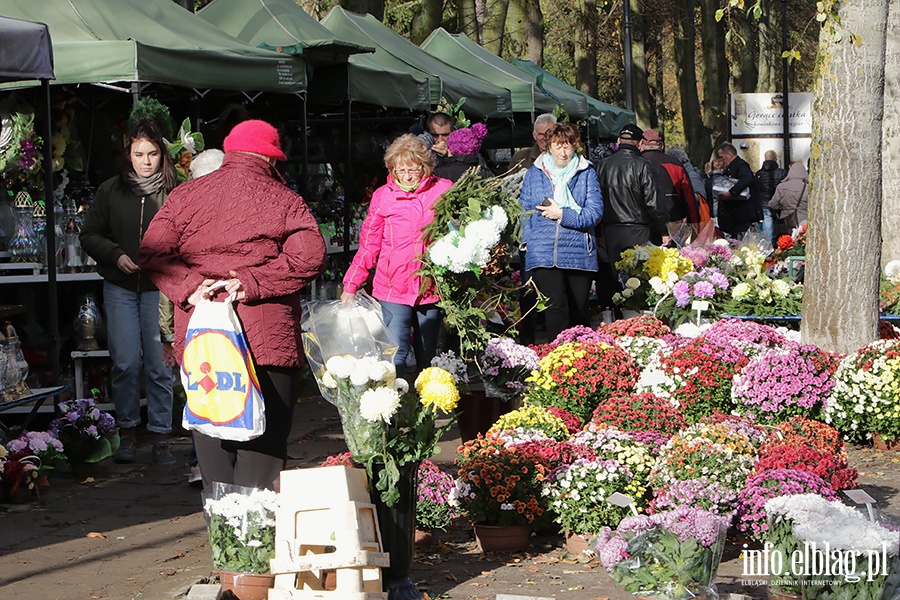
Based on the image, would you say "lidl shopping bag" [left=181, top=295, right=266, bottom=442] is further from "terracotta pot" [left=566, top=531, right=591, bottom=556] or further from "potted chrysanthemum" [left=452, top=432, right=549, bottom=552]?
"terracotta pot" [left=566, top=531, right=591, bottom=556]

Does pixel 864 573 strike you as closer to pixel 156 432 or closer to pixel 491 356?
pixel 491 356

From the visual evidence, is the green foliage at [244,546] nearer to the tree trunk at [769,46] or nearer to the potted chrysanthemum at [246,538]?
the potted chrysanthemum at [246,538]

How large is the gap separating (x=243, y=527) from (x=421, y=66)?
32.4 feet

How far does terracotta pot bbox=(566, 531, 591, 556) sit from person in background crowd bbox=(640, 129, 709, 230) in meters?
6.79

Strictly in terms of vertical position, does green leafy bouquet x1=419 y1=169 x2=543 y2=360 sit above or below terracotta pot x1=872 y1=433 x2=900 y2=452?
above

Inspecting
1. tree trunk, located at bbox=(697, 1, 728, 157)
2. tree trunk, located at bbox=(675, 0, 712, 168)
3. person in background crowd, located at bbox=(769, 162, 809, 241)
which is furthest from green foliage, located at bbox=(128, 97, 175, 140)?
tree trunk, located at bbox=(697, 1, 728, 157)

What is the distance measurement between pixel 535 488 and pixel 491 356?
6.52 ft

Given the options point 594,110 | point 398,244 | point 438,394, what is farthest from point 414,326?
point 594,110

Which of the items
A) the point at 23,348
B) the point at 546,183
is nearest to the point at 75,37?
the point at 23,348

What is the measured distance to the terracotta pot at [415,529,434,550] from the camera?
5820 mm

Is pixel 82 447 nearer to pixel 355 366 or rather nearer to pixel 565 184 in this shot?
pixel 355 366

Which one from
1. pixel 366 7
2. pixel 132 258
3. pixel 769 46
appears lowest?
pixel 132 258

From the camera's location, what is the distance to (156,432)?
770 cm

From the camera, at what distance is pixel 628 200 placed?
1050 centimetres
